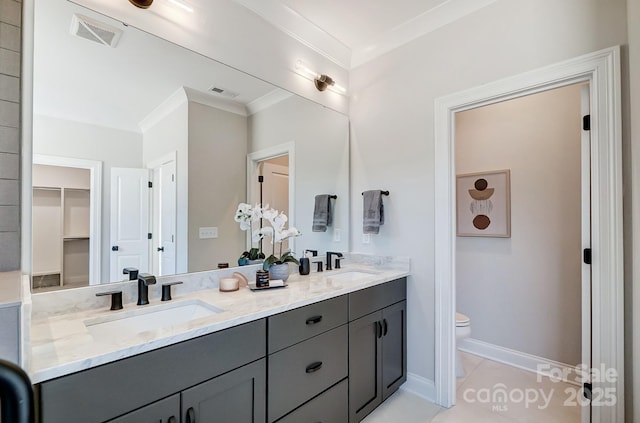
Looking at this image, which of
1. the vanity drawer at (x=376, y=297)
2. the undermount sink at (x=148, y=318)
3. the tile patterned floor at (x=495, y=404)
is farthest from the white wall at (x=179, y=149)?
the tile patterned floor at (x=495, y=404)

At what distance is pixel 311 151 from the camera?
Result: 2490 millimetres

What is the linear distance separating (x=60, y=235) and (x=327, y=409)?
155 centimetres

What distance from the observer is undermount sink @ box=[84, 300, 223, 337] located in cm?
125

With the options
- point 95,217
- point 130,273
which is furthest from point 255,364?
point 95,217

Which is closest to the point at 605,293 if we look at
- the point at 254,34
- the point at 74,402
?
the point at 74,402

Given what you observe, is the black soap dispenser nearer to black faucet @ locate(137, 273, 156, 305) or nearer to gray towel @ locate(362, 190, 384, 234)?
gray towel @ locate(362, 190, 384, 234)

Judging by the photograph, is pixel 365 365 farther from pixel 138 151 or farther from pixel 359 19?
pixel 359 19

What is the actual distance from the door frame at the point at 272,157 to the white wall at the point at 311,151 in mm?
25

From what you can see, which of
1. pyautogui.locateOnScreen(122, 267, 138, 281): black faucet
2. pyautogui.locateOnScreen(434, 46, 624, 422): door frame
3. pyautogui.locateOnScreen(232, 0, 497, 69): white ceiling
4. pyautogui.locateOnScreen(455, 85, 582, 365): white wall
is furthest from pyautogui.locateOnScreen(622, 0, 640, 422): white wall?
pyautogui.locateOnScreen(122, 267, 138, 281): black faucet

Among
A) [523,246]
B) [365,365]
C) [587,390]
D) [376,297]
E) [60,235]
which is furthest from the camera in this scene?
[523,246]

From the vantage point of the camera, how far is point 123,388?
946mm

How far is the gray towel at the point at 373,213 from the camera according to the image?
2.38 meters

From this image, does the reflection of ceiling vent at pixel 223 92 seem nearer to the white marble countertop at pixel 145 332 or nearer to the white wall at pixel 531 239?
the white marble countertop at pixel 145 332

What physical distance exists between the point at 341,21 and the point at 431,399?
284 centimetres
